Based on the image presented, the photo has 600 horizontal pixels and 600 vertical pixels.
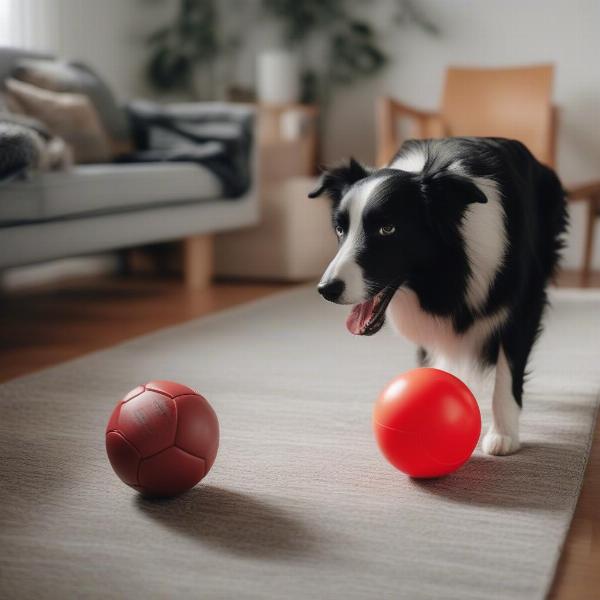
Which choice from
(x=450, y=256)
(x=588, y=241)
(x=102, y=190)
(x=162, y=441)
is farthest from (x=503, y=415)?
(x=588, y=241)

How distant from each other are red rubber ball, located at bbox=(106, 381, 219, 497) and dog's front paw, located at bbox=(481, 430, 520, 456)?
544mm

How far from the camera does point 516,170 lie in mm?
1761

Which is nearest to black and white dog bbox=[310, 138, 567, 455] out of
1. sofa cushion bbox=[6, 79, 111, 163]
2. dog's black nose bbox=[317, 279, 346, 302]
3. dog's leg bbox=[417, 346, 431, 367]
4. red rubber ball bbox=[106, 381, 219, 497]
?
dog's black nose bbox=[317, 279, 346, 302]

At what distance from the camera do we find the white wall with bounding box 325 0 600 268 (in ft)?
14.9

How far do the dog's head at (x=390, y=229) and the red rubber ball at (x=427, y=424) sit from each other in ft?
0.57

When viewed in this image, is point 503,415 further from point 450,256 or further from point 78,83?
point 78,83

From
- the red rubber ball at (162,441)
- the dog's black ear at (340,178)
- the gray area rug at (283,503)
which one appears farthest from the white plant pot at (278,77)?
the red rubber ball at (162,441)

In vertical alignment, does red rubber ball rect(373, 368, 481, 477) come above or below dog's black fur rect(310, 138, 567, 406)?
below

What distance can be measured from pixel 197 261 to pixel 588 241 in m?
1.91

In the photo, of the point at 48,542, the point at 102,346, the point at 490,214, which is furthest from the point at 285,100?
the point at 48,542

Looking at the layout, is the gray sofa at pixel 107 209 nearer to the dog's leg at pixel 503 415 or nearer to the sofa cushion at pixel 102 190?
the sofa cushion at pixel 102 190

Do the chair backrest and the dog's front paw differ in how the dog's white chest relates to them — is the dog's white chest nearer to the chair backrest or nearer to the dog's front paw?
the dog's front paw

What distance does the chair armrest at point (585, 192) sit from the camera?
13.0 ft

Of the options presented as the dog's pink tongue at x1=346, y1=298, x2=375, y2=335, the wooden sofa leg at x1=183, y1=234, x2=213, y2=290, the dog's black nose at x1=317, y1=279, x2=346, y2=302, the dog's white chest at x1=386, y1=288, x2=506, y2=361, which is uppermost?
the dog's black nose at x1=317, y1=279, x2=346, y2=302
